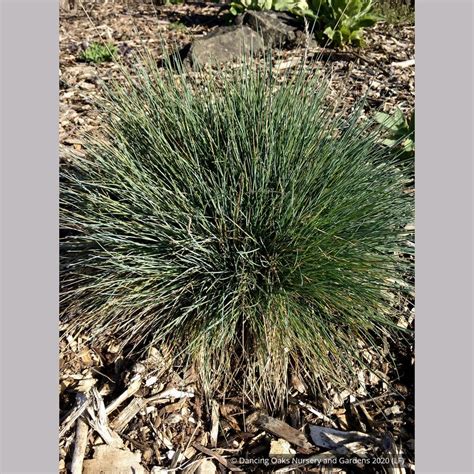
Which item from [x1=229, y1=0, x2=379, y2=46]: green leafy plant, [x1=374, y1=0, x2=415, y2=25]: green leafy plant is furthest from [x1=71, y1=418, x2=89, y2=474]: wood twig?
[x1=374, y1=0, x2=415, y2=25]: green leafy plant

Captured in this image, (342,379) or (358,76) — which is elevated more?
(358,76)

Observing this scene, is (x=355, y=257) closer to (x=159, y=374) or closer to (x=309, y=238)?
(x=309, y=238)

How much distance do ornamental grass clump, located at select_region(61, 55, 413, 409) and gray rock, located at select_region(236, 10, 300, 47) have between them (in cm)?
178

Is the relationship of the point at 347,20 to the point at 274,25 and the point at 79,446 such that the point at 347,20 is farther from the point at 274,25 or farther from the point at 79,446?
the point at 79,446

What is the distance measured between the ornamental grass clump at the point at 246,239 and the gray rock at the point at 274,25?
1.78 m

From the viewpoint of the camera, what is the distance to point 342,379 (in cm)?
175

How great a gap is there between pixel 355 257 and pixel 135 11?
3.71 metres

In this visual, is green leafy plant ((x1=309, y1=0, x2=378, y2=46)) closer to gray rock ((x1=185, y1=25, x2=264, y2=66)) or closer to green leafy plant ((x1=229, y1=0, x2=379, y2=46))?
green leafy plant ((x1=229, y1=0, x2=379, y2=46))

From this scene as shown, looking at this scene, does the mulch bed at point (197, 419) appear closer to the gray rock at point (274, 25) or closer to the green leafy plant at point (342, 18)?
the green leafy plant at point (342, 18)

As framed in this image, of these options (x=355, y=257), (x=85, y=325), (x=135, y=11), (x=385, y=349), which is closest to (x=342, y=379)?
(x=385, y=349)

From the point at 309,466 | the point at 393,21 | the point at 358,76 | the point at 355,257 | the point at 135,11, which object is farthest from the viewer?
the point at 135,11

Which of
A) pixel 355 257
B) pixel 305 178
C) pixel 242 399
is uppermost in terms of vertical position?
pixel 305 178

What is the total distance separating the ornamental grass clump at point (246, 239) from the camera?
167cm

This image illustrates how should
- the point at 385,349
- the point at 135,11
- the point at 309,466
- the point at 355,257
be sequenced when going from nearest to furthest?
the point at 309,466 < the point at 355,257 < the point at 385,349 < the point at 135,11
